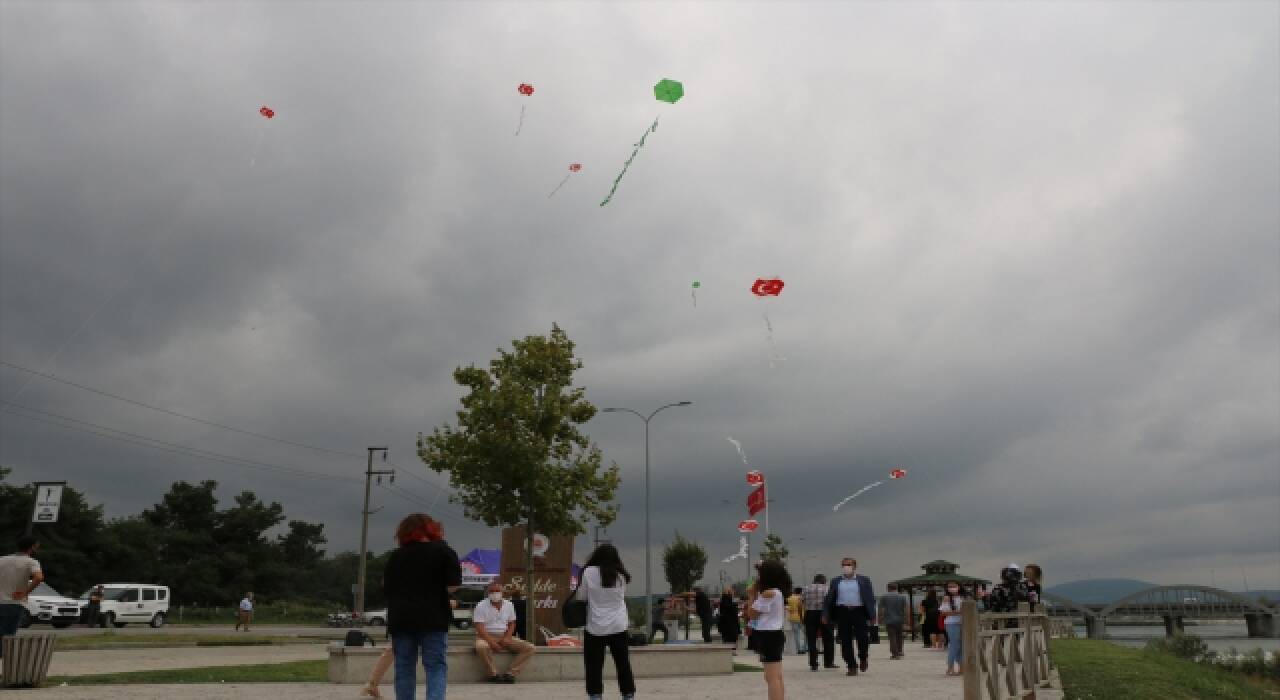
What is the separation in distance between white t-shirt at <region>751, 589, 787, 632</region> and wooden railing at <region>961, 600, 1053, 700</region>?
1.65 m

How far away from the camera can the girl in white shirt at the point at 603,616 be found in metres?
7.86

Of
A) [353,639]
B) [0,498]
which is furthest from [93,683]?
[0,498]

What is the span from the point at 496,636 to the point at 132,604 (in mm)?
33196

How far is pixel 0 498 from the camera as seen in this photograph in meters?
60.6

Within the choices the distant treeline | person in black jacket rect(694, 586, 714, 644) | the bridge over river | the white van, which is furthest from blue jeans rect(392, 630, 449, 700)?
the bridge over river

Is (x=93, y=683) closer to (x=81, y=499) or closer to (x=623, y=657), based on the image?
(x=623, y=657)

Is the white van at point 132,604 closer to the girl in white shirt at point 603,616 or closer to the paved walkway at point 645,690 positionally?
the paved walkway at point 645,690

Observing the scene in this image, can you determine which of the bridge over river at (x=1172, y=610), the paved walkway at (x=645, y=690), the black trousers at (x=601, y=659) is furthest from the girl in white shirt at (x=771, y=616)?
the bridge over river at (x=1172, y=610)

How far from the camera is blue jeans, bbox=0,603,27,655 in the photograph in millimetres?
9852

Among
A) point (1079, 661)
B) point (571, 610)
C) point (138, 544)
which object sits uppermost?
point (138, 544)

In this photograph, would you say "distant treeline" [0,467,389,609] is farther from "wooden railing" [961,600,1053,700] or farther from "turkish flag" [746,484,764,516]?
"wooden railing" [961,600,1053,700]

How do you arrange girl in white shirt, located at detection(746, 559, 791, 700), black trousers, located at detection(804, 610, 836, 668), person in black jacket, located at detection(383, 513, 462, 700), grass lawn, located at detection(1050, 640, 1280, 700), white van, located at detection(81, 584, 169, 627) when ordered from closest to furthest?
1. person in black jacket, located at detection(383, 513, 462, 700)
2. girl in white shirt, located at detection(746, 559, 791, 700)
3. grass lawn, located at detection(1050, 640, 1280, 700)
4. black trousers, located at detection(804, 610, 836, 668)
5. white van, located at detection(81, 584, 169, 627)

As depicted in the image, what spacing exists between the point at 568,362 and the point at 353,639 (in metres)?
13.2

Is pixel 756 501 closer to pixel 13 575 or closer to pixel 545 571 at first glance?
pixel 545 571
